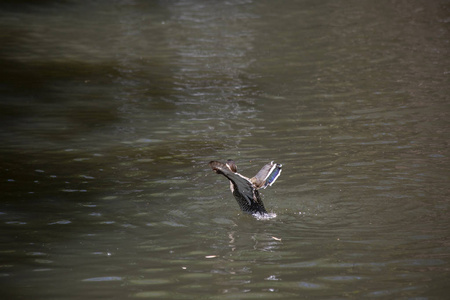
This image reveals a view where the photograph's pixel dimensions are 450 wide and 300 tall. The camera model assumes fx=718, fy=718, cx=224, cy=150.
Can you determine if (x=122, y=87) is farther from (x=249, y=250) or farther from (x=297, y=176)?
(x=249, y=250)

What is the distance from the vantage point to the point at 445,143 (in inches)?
387

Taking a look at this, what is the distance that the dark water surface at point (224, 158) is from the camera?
250 inches

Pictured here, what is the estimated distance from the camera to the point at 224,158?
981 cm

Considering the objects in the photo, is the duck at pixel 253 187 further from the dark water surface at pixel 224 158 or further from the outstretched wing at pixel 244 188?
the dark water surface at pixel 224 158

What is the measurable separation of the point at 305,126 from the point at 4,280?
595 centimetres

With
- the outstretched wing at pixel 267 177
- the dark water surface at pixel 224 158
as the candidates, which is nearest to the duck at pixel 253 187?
the outstretched wing at pixel 267 177

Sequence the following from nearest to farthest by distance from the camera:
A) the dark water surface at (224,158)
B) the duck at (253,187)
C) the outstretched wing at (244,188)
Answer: the dark water surface at (224,158), the outstretched wing at (244,188), the duck at (253,187)

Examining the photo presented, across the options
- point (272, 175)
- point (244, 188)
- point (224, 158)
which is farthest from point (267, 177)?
point (224, 158)

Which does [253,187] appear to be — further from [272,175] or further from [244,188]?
[272,175]

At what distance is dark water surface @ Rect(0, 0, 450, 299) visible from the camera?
635 cm

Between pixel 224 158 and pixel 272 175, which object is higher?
pixel 224 158

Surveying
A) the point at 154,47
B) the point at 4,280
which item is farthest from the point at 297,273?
the point at 154,47

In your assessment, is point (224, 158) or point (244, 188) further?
point (224, 158)

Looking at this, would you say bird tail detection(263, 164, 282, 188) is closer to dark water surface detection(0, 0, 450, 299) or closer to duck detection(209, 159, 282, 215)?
duck detection(209, 159, 282, 215)
